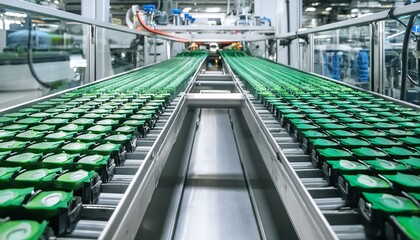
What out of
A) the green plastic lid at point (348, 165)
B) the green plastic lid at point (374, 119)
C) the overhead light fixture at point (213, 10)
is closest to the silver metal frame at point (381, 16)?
the green plastic lid at point (374, 119)

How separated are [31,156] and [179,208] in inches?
38.8

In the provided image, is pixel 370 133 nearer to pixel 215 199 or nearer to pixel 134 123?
pixel 134 123

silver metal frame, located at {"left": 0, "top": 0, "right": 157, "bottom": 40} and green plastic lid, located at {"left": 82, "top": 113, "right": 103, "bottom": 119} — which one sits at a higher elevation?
silver metal frame, located at {"left": 0, "top": 0, "right": 157, "bottom": 40}

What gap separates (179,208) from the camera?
1.67 meters

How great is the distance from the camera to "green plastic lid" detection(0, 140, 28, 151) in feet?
2.79

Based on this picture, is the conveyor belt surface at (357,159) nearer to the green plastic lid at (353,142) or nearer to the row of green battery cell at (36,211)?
the green plastic lid at (353,142)

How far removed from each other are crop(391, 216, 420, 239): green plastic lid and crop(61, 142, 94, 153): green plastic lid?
2.26 ft

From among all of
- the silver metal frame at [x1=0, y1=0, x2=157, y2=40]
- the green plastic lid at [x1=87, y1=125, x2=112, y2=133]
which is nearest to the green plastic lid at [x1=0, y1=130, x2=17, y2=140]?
the green plastic lid at [x1=87, y1=125, x2=112, y2=133]

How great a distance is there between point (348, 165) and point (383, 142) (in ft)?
0.81

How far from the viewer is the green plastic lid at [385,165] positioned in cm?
72

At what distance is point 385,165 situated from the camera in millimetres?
738

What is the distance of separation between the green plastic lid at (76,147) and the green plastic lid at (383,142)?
76 centimetres

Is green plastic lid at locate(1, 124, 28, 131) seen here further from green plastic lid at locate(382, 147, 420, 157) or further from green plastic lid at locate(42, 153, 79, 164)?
green plastic lid at locate(382, 147, 420, 157)

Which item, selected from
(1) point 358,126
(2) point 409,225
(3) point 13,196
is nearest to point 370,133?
(1) point 358,126
